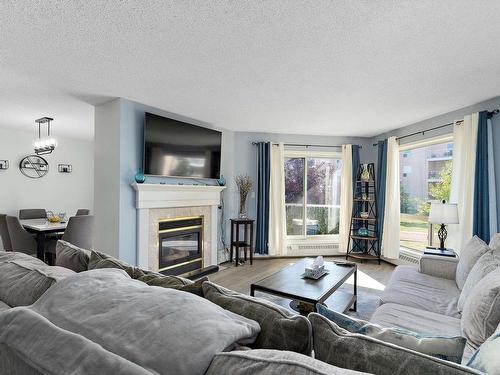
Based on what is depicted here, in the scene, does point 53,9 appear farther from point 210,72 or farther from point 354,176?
point 354,176

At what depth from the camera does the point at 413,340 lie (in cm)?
88

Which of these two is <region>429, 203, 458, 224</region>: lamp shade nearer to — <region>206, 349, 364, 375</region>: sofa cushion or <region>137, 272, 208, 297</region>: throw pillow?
<region>137, 272, 208, 297</region>: throw pillow

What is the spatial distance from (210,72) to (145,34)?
2.37ft

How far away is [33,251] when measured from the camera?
13.5 feet

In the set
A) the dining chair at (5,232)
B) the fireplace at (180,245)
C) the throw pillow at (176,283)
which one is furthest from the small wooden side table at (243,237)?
the throw pillow at (176,283)

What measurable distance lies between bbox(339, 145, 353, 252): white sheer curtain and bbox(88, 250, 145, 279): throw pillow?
464cm

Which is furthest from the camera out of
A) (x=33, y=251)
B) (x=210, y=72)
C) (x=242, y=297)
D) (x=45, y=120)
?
(x=45, y=120)

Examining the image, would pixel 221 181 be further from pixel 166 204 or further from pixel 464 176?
pixel 464 176

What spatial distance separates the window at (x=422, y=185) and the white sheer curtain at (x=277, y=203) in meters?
Answer: 2.04

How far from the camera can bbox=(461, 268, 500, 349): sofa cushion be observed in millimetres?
1487

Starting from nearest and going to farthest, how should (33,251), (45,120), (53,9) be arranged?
1. (53,9)
2. (33,251)
3. (45,120)

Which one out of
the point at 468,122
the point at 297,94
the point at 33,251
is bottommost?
the point at 33,251

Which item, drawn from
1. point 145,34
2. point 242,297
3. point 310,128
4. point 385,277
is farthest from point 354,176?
point 242,297

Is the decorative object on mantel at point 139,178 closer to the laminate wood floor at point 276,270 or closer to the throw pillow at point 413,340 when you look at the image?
the laminate wood floor at point 276,270
